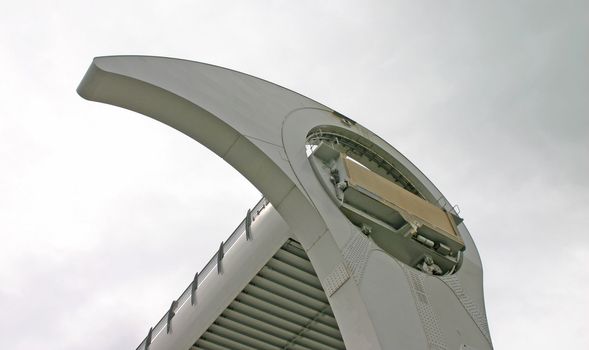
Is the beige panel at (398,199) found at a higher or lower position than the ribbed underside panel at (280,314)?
higher

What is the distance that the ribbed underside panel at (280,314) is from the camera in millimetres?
9984

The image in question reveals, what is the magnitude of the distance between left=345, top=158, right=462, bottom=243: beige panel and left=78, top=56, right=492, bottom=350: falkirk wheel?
29 mm

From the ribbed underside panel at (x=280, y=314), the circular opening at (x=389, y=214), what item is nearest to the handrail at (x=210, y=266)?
the ribbed underside panel at (x=280, y=314)

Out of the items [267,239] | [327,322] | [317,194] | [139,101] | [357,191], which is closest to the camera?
[139,101]

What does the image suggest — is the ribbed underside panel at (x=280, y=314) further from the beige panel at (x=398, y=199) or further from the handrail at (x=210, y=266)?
the beige panel at (x=398, y=199)

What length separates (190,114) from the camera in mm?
7602

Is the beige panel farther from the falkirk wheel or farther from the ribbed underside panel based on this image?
the ribbed underside panel

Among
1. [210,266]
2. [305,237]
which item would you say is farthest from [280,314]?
[305,237]

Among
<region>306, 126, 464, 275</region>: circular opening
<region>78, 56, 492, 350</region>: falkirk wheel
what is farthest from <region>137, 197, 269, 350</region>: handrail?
<region>306, 126, 464, 275</region>: circular opening

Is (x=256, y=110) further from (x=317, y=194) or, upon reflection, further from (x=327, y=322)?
(x=327, y=322)

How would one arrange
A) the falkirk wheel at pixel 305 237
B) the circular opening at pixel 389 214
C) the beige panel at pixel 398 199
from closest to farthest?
the falkirk wheel at pixel 305 237 → the circular opening at pixel 389 214 → the beige panel at pixel 398 199

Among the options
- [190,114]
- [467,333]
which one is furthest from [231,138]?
[467,333]

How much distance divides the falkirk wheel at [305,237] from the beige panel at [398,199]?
0.10 ft

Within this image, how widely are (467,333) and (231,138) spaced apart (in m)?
4.23
